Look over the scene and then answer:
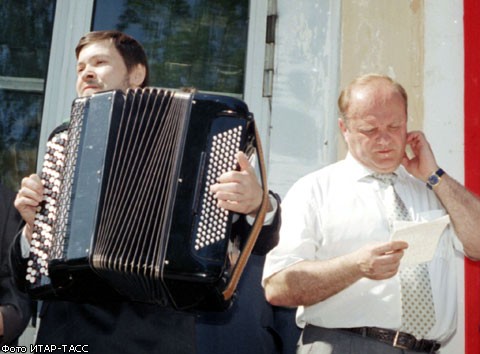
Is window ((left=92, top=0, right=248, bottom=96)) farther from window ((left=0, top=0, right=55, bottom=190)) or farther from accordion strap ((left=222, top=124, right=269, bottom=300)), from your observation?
accordion strap ((left=222, top=124, right=269, bottom=300))

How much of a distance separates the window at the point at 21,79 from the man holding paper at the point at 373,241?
59.6 inches

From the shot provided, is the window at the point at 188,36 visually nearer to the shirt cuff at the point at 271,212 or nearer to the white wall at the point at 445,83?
the white wall at the point at 445,83

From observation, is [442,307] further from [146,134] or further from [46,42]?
[46,42]

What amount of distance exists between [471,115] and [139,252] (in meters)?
1.97

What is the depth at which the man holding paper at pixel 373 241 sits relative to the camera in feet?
7.81

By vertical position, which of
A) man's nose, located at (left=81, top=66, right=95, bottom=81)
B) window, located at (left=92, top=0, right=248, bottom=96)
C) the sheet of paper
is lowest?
the sheet of paper

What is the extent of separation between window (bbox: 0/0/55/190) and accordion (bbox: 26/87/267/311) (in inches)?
55.6

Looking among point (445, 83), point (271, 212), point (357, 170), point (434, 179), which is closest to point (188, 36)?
point (445, 83)

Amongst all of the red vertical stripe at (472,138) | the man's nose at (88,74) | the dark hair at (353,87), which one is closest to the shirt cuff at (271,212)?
the dark hair at (353,87)

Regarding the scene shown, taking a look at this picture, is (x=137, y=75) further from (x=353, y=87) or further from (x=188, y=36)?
(x=188, y=36)

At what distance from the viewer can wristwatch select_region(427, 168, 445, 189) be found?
8.85ft

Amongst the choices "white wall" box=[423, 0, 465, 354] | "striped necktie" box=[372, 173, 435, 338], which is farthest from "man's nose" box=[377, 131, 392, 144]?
"white wall" box=[423, 0, 465, 354]

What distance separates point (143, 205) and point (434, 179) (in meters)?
1.15

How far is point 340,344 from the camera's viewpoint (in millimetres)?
2412
